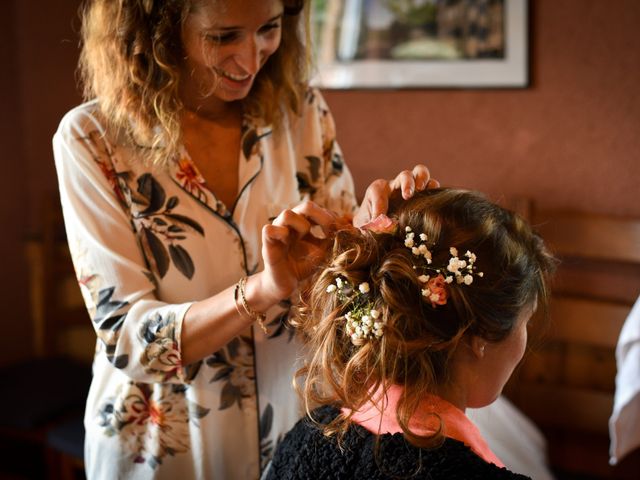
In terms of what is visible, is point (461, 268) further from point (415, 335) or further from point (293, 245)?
point (293, 245)

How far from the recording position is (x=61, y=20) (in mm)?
3086

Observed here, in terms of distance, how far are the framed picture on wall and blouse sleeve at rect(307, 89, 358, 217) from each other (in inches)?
35.5

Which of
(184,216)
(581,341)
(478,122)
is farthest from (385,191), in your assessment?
(478,122)

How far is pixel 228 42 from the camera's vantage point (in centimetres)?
123

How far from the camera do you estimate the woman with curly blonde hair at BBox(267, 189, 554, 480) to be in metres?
0.98

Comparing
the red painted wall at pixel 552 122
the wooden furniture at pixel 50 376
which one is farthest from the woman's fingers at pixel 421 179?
the wooden furniture at pixel 50 376

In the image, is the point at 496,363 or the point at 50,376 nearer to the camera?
the point at 496,363

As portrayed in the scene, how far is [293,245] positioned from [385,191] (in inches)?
7.2

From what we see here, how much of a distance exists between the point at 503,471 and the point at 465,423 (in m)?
0.11

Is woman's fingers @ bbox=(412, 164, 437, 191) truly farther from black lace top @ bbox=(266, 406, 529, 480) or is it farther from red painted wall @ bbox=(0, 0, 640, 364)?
red painted wall @ bbox=(0, 0, 640, 364)

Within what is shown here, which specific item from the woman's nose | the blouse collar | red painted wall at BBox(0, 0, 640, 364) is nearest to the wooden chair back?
red painted wall at BBox(0, 0, 640, 364)

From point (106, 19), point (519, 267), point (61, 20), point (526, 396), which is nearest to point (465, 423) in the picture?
point (519, 267)

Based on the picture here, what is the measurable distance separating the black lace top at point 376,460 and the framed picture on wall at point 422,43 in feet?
5.05

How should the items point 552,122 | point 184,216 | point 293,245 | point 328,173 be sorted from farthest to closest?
point 552,122 < point 328,173 < point 184,216 < point 293,245
